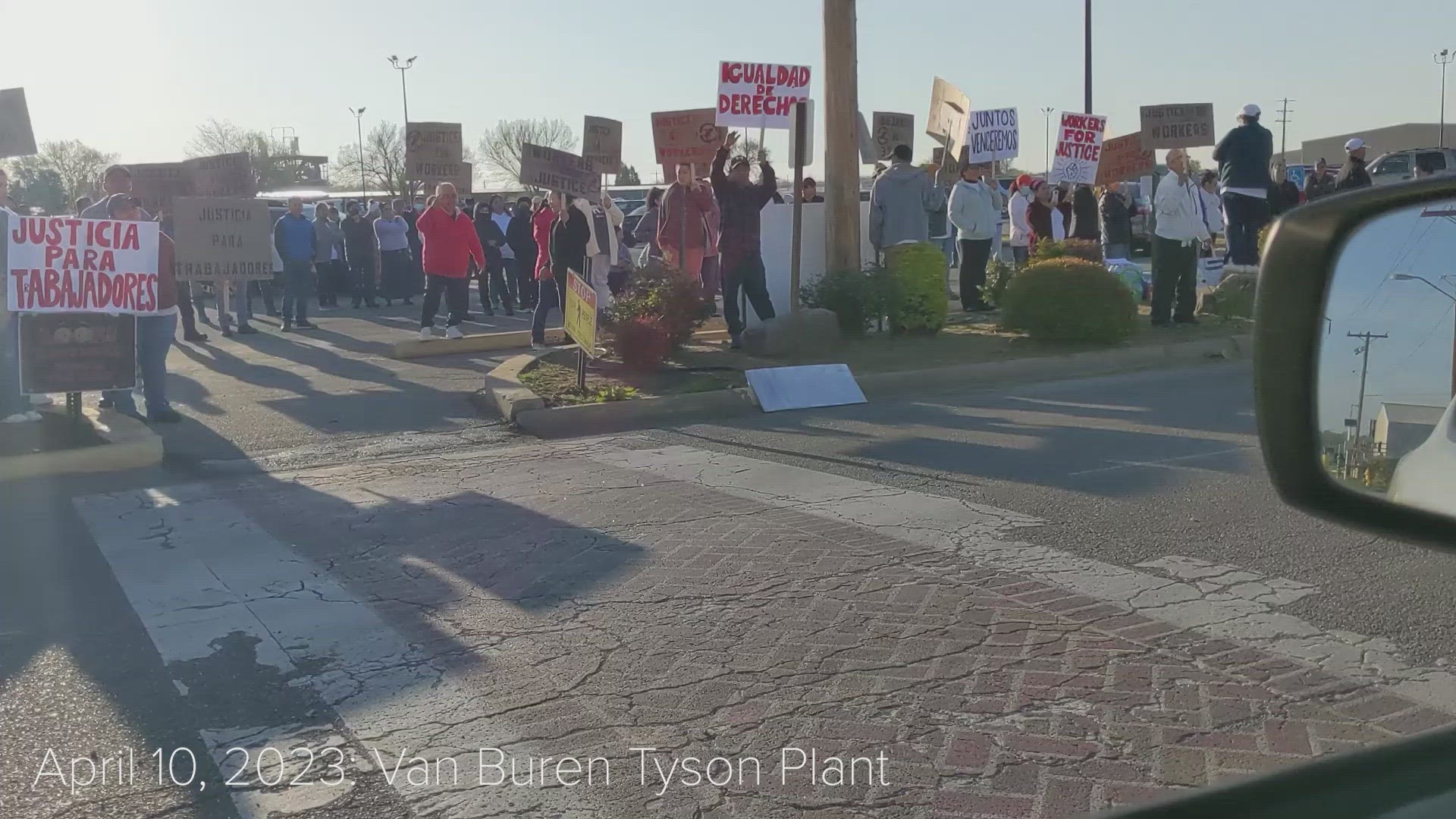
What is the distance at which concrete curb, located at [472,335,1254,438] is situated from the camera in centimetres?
988

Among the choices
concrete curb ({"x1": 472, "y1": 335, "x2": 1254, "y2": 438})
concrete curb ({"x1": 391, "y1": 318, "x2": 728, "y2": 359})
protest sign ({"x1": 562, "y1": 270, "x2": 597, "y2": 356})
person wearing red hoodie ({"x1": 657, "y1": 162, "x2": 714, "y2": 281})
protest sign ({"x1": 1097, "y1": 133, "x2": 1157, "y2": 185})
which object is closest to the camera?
concrete curb ({"x1": 472, "y1": 335, "x2": 1254, "y2": 438})

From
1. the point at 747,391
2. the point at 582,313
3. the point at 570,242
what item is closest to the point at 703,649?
the point at 747,391

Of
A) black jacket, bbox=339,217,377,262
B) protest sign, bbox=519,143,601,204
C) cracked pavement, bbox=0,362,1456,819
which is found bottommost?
cracked pavement, bbox=0,362,1456,819

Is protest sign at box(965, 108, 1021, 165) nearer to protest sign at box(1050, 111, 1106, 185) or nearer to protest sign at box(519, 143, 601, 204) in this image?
protest sign at box(1050, 111, 1106, 185)

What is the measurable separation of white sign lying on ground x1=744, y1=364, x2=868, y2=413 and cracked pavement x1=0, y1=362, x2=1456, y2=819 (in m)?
2.48

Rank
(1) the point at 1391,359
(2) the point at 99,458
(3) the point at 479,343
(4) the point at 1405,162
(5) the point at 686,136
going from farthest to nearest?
(4) the point at 1405,162
(5) the point at 686,136
(3) the point at 479,343
(2) the point at 99,458
(1) the point at 1391,359

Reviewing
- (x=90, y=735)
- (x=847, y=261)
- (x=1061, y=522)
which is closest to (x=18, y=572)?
(x=90, y=735)

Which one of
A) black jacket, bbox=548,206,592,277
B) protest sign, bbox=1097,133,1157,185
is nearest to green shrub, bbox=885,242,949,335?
black jacket, bbox=548,206,592,277

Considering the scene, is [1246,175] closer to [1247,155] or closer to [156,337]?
[1247,155]

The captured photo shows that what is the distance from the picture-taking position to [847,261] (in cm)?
1399

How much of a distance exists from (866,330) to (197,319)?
495 inches

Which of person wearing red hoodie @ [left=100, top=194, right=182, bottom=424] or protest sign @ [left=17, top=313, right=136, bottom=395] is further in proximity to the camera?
person wearing red hoodie @ [left=100, top=194, right=182, bottom=424]

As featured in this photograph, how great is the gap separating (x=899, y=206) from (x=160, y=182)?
10491 millimetres

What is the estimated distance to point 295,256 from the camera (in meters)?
18.7
